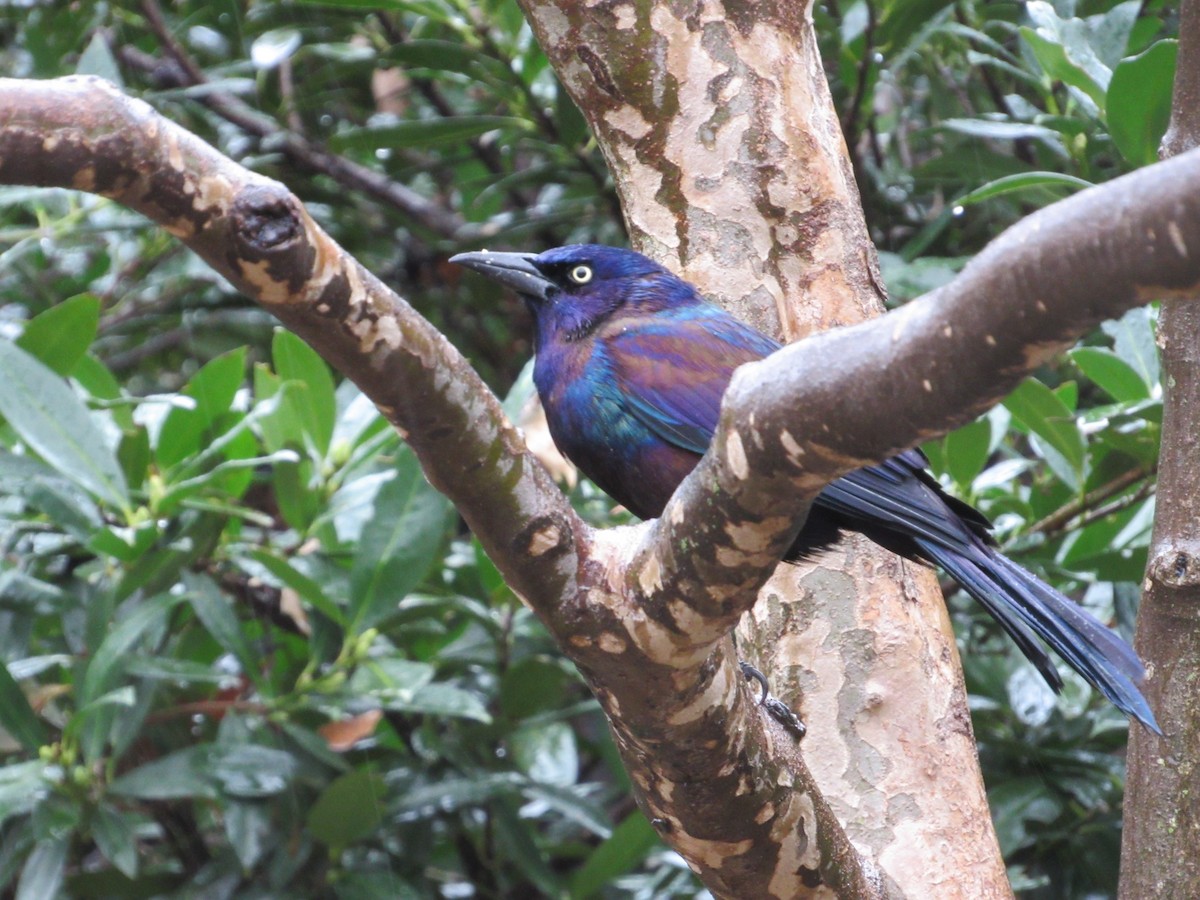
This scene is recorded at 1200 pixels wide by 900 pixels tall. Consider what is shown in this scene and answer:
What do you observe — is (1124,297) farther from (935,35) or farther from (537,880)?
(935,35)

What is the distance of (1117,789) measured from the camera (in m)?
3.20

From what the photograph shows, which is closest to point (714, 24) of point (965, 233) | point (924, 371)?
point (924, 371)

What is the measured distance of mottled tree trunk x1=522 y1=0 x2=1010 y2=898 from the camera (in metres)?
2.22

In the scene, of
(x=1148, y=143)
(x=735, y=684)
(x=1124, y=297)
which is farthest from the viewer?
(x=1148, y=143)

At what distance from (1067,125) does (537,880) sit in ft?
6.75

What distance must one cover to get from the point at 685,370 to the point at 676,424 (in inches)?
4.2

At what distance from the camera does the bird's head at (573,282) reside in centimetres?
279

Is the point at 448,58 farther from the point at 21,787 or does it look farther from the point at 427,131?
the point at 21,787

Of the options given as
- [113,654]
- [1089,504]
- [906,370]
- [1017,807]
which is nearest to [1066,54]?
[1089,504]

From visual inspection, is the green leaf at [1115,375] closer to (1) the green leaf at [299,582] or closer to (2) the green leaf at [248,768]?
(1) the green leaf at [299,582]

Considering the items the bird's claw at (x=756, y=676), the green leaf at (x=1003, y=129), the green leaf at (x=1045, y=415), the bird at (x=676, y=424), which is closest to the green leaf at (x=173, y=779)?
the bird at (x=676, y=424)

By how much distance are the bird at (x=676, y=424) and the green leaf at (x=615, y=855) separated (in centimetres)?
92

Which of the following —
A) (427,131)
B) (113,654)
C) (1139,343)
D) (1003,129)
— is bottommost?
(113,654)

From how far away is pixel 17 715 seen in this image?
2857 millimetres
